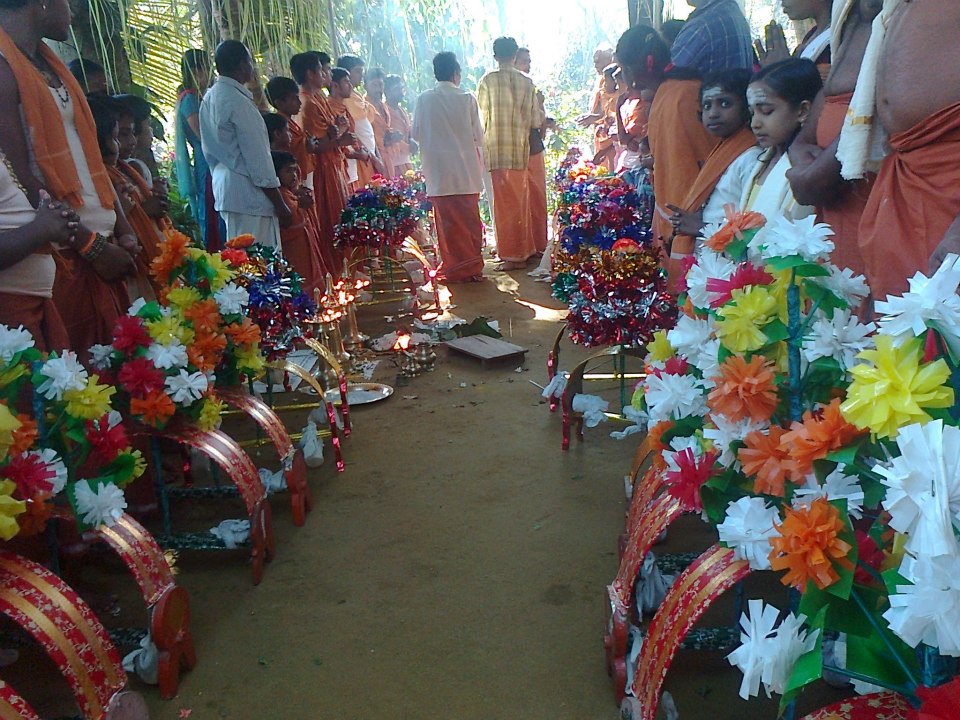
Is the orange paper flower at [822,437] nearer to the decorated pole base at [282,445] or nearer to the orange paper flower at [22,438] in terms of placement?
the orange paper flower at [22,438]

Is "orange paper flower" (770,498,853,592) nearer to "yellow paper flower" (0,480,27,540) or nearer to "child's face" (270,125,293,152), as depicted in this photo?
"yellow paper flower" (0,480,27,540)

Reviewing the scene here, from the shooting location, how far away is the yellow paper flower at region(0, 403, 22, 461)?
174 centimetres

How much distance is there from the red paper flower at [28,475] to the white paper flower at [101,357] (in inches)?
37.5

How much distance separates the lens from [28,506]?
6.70 ft

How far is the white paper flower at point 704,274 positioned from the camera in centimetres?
198

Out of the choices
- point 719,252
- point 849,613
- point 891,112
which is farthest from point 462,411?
point 849,613

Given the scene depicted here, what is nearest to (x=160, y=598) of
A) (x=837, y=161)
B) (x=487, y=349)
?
(x=837, y=161)

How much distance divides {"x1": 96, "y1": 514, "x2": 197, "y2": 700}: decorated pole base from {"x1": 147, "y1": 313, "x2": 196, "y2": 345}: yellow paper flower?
707mm

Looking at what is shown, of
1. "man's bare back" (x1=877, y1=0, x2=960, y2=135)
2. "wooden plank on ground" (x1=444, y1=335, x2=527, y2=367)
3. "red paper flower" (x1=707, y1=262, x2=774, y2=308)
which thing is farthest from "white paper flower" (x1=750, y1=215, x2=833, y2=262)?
"wooden plank on ground" (x1=444, y1=335, x2=527, y2=367)

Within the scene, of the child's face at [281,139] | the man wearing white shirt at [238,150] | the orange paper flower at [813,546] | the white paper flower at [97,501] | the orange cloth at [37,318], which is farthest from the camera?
the child's face at [281,139]

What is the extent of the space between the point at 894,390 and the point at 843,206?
58.9 inches

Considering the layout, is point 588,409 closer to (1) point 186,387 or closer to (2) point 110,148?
(1) point 186,387

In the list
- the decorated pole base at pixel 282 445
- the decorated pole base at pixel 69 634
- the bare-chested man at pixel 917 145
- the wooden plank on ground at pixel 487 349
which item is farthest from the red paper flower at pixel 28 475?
the wooden plank on ground at pixel 487 349

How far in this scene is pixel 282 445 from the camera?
3.31 metres
